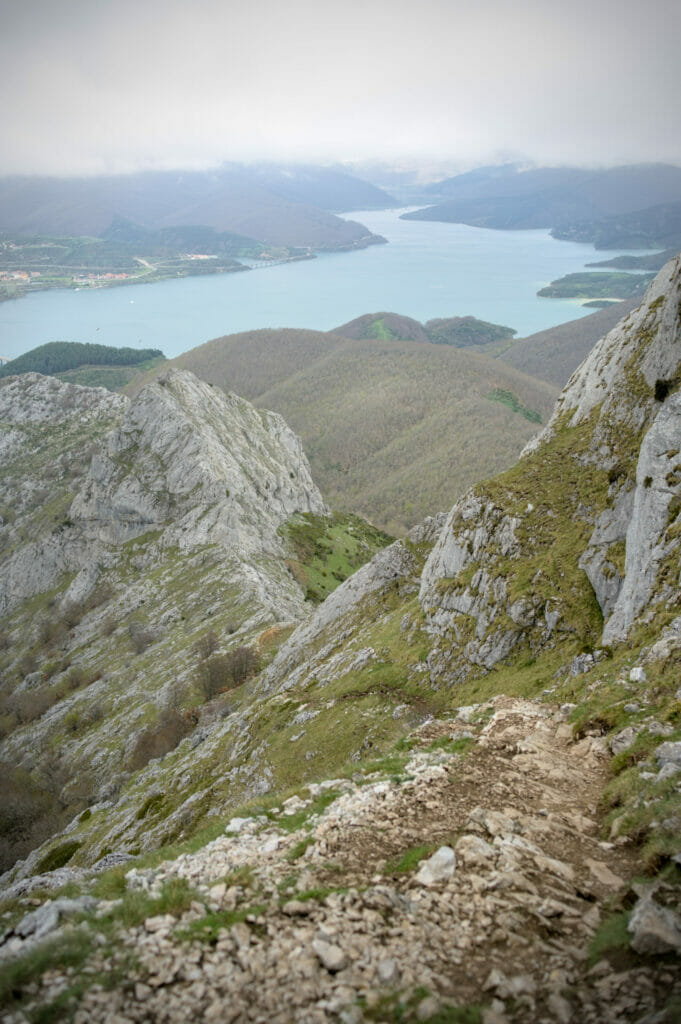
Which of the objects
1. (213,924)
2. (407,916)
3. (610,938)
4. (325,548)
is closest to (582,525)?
(610,938)

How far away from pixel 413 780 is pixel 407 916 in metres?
4.62

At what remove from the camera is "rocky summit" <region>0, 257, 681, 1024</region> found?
301 inches

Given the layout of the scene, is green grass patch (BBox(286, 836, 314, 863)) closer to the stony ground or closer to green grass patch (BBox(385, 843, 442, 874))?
the stony ground

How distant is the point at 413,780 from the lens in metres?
13.4

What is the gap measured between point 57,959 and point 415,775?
868 centimetres

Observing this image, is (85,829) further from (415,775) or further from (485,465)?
(485,465)

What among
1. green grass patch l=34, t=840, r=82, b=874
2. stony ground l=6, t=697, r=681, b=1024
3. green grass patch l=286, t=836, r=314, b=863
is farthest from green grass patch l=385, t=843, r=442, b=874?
green grass patch l=34, t=840, r=82, b=874

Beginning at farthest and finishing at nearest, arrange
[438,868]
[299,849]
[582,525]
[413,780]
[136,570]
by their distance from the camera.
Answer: [136,570] < [582,525] < [413,780] < [299,849] < [438,868]

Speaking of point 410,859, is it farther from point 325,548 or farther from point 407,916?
point 325,548

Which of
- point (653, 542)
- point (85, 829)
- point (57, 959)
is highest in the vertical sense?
point (653, 542)

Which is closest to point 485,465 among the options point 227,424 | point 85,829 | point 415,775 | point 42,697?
point 227,424

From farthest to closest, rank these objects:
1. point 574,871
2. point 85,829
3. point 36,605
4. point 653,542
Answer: point 36,605 < point 85,829 < point 653,542 < point 574,871

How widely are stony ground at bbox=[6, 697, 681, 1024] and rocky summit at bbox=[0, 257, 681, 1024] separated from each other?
49mm

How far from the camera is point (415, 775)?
13.8 m
